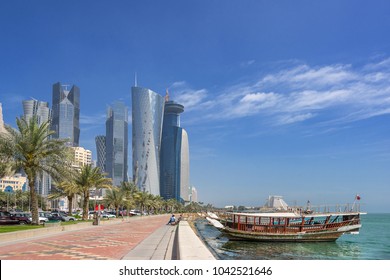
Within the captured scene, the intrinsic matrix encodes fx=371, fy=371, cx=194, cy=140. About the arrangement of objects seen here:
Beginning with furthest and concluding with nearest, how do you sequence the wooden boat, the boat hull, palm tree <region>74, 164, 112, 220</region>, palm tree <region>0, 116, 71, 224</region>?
1. palm tree <region>74, 164, 112, 220</region>
2. the wooden boat
3. the boat hull
4. palm tree <region>0, 116, 71, 224</region>

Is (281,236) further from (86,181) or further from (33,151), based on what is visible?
(33,151)

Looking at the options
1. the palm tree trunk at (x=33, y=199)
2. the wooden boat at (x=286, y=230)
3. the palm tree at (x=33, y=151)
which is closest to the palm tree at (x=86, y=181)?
the palm tree trunk at (x=33, y=199)

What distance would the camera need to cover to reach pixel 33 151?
29.6 metres

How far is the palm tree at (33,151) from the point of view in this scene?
94.5 ft

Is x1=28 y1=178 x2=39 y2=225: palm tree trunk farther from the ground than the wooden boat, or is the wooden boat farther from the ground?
x1=28 y1=178 x2=39 y2=225: palm tree trunk

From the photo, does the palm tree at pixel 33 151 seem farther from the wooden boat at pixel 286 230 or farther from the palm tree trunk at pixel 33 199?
the wooden boat at pixel 286 230

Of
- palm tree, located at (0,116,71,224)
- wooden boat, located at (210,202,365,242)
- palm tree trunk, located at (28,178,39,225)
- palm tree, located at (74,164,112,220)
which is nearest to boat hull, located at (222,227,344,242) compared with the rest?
wooden boat, located at (210,202,365,242)

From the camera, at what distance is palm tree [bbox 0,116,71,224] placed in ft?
94.5

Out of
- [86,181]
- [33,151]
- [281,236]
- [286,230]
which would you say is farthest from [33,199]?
[286,230]

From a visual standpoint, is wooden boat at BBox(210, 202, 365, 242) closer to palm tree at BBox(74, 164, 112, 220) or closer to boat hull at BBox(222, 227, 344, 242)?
boat hull at BBox(222, 227, 344, 242)
